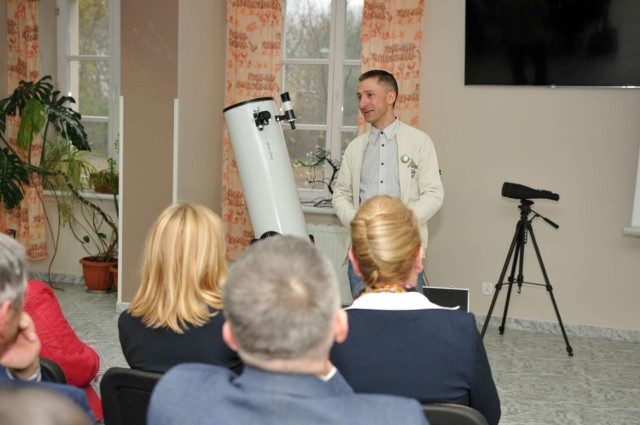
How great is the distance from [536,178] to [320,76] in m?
1.81

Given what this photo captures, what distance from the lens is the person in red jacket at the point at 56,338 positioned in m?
2.15

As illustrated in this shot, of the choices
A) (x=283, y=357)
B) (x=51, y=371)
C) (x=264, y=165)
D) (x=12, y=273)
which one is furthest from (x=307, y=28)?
(x=283, y=357)

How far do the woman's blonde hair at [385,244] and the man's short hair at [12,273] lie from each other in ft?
2.94

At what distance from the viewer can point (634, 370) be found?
14.5 feet

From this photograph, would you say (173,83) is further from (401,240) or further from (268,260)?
(268,260)

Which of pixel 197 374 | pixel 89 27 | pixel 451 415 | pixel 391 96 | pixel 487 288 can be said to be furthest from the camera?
pixel 89 27

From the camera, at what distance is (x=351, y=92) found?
5691 millimetres

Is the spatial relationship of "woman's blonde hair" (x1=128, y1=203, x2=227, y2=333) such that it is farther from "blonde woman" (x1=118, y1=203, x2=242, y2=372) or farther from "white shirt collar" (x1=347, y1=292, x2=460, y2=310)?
"white shirt collar" (x1=347, y1=292, x2=460, y2=310)

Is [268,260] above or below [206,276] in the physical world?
above

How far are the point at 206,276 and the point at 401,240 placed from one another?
52 centimetres

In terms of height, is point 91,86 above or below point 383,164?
above

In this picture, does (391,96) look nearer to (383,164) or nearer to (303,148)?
(383,164)

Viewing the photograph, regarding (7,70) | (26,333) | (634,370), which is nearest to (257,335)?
(26,333)

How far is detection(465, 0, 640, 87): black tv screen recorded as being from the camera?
494 cm
